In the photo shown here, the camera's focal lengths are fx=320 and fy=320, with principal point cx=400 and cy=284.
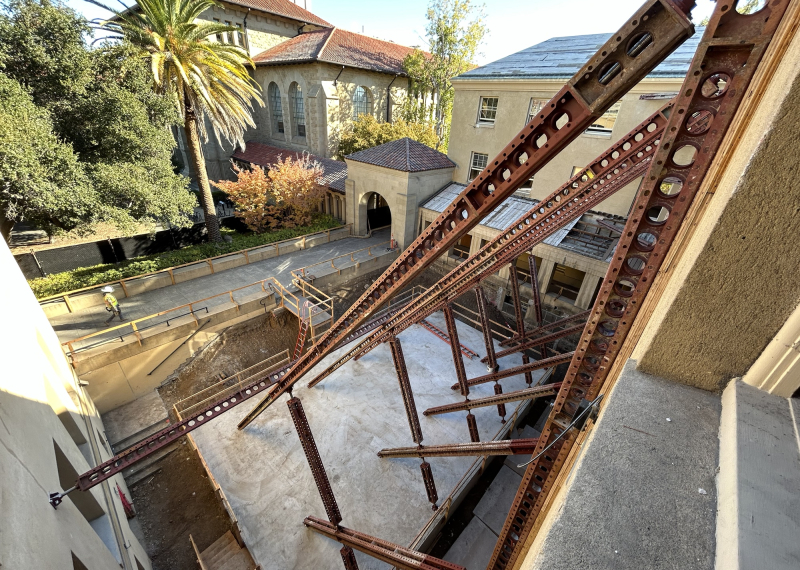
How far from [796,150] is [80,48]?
18246mm

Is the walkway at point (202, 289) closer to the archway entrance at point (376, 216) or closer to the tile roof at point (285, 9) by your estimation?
the archway entrance at point (376, 216)

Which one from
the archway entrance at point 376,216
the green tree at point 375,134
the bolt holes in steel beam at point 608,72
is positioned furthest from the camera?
the green tree at point 375,134

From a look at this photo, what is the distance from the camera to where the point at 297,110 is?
1141 inches

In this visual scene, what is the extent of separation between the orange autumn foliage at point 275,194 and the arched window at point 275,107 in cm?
1432

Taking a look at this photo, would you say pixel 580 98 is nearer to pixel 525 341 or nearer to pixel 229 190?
pixel 525 341

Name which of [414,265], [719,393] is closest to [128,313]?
[414,265]

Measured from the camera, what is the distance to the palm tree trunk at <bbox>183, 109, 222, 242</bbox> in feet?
51.3

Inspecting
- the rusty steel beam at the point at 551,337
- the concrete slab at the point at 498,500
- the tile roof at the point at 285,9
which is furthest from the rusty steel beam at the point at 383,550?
the tile roof at the point at 285,9

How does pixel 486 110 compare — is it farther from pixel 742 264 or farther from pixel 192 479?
pixel 192 479

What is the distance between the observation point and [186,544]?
8953 millimetres

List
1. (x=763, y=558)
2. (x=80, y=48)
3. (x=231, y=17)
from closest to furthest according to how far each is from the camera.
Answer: (x=763, y=558)
(x=80, y=48)
(x=231, y=17)

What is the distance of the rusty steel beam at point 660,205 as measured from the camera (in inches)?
77.5

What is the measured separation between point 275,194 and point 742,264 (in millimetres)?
20396

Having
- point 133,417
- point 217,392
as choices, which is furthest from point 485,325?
point 133,417
